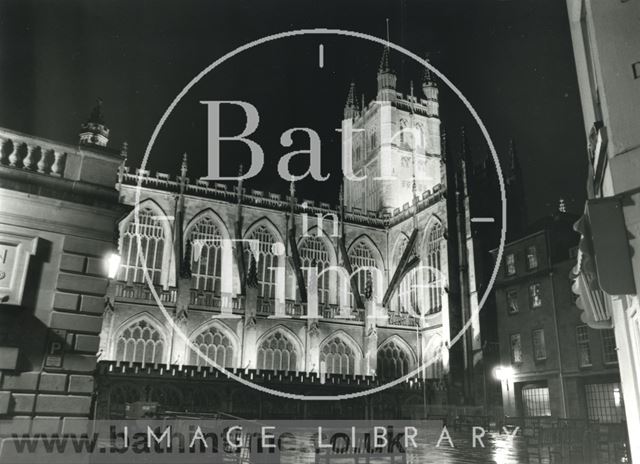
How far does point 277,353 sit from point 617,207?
27.5m

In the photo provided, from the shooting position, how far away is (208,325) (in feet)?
99.5

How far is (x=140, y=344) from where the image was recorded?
29.2 metres

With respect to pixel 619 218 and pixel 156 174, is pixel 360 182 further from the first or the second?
pixel 619 218

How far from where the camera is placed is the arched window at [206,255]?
34.6 meters

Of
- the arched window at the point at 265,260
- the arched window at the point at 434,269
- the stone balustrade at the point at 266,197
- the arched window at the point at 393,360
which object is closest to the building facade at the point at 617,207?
the arched window at the point at 393,360

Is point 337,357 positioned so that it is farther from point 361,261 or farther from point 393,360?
point 361,261

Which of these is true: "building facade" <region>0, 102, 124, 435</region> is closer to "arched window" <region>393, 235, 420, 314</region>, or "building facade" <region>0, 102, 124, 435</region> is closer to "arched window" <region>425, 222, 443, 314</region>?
"arched window" <region>425, 222, 443, 314</region>

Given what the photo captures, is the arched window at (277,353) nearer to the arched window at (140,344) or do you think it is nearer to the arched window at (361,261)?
the arched window at (140,344)

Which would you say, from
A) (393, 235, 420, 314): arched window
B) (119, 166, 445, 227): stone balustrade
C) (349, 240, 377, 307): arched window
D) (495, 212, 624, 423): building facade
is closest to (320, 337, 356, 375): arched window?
(393, 235, 420, 314): arched window

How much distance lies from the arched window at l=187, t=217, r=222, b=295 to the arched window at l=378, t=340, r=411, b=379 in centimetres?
1142

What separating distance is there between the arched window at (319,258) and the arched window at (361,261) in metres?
2.12

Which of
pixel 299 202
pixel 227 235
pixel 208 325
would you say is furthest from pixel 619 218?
pixel 299 202

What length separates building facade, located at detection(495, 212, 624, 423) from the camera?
20.6 meters

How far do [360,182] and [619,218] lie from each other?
49440 mm
